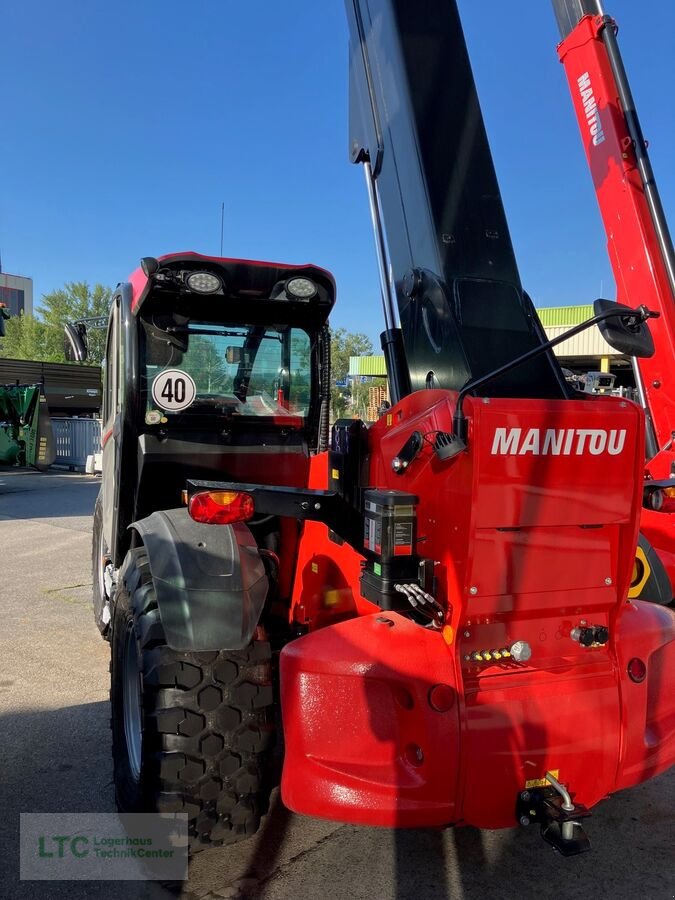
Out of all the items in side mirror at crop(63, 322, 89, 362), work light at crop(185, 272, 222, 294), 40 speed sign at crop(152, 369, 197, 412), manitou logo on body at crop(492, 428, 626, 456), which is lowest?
manitou logo on body at crop(492, 428, 626, 456)

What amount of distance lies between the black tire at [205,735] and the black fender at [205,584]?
0.24 feet

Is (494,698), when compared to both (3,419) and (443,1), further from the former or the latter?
(3,419)

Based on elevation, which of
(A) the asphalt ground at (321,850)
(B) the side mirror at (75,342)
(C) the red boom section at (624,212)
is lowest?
(A) the asphalt ground at (321,850)

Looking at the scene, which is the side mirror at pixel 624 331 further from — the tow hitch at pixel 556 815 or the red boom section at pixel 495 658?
the tow hitch at pixel 556 815

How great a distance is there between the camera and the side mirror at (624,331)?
219 centimetres

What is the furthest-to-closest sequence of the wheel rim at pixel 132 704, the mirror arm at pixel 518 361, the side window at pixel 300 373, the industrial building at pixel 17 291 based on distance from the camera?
1. the industrial building at pixel 17 291
2. the side window at pixel 300 373
3. the wheel rim at pixel 132 704
4. the mirror arm at pixel 518 361

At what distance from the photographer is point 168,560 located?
273 cm

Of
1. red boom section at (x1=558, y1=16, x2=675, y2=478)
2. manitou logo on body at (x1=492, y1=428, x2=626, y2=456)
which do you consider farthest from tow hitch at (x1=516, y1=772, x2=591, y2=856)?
red boom section at (x1=558, y1=16, x2=675, y2=478)

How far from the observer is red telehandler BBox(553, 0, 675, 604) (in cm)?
534

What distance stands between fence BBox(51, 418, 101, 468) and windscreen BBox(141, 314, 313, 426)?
55.9 feet

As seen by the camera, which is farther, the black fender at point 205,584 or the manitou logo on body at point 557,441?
the black fender at point 205,584

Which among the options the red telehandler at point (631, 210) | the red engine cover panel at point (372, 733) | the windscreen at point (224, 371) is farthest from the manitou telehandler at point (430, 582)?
the red telehandler at point (631, 210)

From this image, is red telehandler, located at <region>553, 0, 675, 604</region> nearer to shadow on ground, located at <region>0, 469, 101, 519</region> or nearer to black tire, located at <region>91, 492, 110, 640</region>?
black tire, located at <region>91, 492, 110, 640</region>

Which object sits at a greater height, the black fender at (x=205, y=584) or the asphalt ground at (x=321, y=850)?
the black fender at (x=205, y=584)
